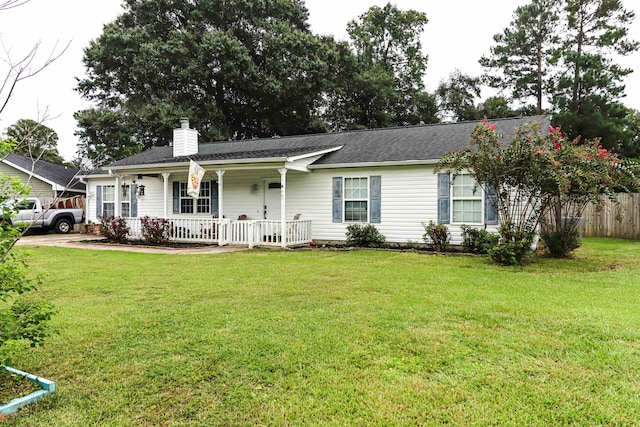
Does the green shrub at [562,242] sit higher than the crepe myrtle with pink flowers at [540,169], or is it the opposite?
the crepe myrtle with pink flowers at [540,169]

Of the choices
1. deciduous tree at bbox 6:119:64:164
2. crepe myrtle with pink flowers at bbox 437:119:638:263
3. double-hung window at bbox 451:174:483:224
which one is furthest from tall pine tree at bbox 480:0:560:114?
deciduous tree at bbox 6:119:64:164

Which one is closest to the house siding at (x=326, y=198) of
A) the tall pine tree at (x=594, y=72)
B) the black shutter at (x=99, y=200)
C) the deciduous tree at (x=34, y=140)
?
the black shutter at (x=99, y=200)

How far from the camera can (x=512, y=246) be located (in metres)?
8.45

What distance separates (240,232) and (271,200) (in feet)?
5.90

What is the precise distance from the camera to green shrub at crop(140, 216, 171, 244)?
12.9 m

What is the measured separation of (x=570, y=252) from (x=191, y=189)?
968 centimetres

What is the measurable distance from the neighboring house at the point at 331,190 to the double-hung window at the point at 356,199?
29 mm

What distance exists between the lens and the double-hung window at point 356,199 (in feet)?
40.4

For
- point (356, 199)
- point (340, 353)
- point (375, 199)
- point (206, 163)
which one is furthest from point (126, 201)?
point (340, 353)

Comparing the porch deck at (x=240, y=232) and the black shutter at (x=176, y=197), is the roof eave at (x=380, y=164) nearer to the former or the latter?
the porch deck at (x=240, y=232)

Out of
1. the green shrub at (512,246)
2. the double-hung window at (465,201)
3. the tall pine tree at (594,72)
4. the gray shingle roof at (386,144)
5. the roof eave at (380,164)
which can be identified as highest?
the tall pine tree at (594,72)

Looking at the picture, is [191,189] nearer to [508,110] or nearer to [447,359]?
[447,359]

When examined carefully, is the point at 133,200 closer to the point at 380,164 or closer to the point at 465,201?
the point at 380,164

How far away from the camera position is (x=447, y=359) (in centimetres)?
342
